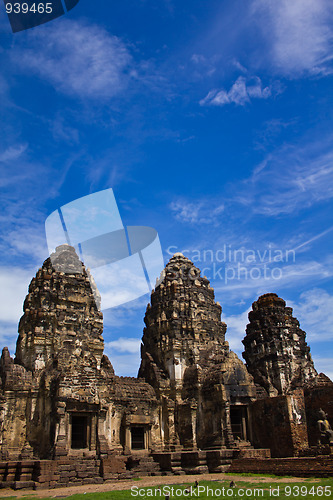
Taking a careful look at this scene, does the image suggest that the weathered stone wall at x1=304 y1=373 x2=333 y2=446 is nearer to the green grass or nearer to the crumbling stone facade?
the crumbling stone facade

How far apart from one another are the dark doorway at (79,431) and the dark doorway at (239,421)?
29.9 feet

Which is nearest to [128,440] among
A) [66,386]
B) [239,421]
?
[66,386]

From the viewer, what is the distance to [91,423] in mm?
24188

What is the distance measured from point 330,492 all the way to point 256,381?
21732mm

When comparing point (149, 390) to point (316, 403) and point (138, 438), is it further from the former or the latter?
point (316, 403)

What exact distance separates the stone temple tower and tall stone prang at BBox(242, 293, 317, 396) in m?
4.04

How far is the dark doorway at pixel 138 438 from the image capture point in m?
27.6

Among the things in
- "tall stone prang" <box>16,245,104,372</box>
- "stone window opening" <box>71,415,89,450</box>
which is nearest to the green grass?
"stone window opening" <box>71,415,89,450</box>

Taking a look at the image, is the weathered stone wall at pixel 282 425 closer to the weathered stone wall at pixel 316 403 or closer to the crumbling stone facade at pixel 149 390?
the crumbling stone facade at pixel 149 390

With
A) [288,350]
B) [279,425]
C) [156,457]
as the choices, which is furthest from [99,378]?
[288,350]

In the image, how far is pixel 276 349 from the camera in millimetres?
35531

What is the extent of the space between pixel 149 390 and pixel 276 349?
11.6 m

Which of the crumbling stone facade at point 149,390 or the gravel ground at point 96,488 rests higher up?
the crumbling stone facade at point 149,390

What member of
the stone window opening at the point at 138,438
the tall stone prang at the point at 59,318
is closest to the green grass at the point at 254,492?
the stone window opening at the point at 138,438
